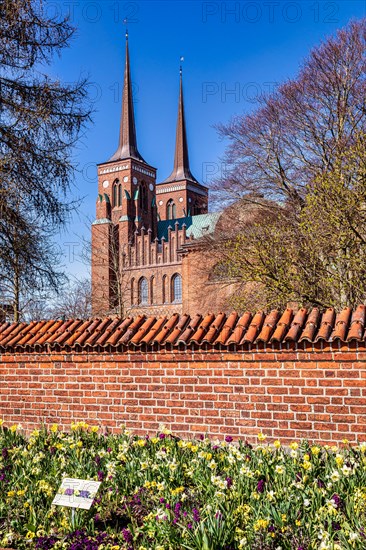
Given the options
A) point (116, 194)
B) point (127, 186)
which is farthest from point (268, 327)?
point (116, 194)

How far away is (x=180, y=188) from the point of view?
78.6 m

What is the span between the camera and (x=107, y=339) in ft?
21.8

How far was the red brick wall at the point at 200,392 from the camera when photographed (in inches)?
211

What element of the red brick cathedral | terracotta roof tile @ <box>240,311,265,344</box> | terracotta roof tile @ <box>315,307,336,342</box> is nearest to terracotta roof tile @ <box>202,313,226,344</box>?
terracotta roof tile @ <box>240,311,265,344</box>

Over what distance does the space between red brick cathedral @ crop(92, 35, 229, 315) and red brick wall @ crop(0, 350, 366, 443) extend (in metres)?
26.1

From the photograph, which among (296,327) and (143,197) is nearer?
(296,327)

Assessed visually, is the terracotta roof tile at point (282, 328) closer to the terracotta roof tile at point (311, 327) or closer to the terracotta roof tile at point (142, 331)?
the terracotta roof tile at point (311, 327)

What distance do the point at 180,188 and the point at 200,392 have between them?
73.8 m

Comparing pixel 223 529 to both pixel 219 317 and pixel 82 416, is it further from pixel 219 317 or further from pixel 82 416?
pixel 82 416

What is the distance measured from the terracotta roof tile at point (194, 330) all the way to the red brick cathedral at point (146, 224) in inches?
1021

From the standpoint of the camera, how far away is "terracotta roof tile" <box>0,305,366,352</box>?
5.45 m

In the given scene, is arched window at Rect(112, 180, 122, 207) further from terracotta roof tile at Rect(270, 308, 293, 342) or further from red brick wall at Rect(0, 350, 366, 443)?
terracotta roof tile at Rect(270, 308, 293, 342)

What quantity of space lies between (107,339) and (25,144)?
4.40 metres

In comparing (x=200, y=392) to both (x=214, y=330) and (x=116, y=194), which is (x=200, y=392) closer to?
(x=214, y=330)
